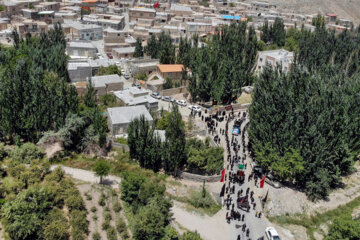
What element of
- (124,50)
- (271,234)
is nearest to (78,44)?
(124,50)

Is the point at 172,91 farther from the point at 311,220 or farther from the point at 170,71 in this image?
the point at 311,220

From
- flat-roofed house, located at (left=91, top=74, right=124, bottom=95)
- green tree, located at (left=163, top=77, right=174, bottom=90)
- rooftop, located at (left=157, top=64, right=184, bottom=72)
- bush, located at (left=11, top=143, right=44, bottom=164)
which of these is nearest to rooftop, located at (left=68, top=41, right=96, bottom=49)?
rooftop, located at (left=157, top=64, right=184, bottom=72)

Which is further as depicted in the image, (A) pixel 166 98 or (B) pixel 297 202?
(A) pixel 166 98

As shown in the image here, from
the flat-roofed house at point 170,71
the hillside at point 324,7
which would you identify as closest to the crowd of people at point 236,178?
the flat-roofed house at point 170,71

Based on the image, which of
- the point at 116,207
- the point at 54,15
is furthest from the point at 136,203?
the point at 54,15

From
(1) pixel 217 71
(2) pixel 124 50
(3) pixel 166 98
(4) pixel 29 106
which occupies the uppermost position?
(1) pixel 217 71

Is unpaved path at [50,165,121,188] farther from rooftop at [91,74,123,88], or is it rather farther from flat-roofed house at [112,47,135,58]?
flat-roofed house at [112,47,135,58]

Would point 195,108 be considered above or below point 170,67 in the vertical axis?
below
